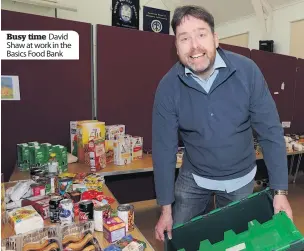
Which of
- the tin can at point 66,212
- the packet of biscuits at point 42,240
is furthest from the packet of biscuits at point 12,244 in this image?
the tin can at point 66,212

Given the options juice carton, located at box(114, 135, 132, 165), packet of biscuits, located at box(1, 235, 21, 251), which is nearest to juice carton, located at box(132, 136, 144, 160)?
juice carton, located at box(114, 135, 132, 165)

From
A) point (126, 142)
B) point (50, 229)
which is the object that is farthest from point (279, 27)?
point (50, 229)

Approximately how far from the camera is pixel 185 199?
5.12ft

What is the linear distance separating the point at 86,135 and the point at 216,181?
42.5 inches

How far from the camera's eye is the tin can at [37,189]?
1.50 meters

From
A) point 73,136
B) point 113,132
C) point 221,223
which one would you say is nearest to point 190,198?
point 221,223

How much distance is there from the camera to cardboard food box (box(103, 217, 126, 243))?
3.69ft

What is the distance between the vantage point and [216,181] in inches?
58.2

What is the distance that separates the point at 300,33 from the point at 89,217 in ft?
17.9

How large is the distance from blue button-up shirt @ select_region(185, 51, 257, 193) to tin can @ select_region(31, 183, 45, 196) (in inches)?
30.4

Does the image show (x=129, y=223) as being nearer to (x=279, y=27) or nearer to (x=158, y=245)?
(x=158, y=245)

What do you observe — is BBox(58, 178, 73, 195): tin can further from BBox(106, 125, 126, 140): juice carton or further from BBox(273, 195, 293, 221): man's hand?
BBox(273, 195, 293, 221): man's hand

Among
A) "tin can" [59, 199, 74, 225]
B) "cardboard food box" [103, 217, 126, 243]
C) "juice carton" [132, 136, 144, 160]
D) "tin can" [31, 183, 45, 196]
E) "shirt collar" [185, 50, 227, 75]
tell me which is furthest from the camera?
"juice carton" [132, 136, 144, 160]

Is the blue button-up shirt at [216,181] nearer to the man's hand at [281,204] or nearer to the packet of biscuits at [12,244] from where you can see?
the man's hand at [281,204]
